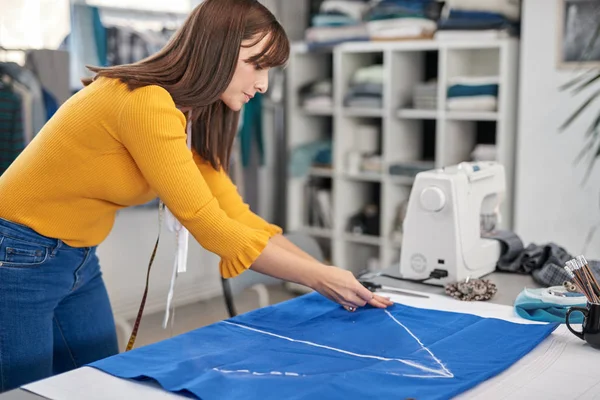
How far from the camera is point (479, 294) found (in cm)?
199

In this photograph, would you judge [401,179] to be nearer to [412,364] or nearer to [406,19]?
[406,19]

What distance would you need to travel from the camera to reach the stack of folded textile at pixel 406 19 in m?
4.04

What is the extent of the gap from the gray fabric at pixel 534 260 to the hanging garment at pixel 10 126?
6.66 feet

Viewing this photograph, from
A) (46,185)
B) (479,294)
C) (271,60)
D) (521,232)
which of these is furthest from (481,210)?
(521,232)

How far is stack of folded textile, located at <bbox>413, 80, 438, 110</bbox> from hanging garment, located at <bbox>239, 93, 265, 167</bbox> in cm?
89

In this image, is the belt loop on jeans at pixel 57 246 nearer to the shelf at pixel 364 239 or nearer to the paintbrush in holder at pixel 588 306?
the paintbrush in holder at pixel 588 306

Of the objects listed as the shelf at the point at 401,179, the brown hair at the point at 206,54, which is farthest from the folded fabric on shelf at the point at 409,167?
the brown hair at the point at 206,54

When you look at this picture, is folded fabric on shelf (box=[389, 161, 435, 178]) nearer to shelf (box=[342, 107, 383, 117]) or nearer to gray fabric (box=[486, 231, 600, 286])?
shelf (box=[342, 107, 383, 117])

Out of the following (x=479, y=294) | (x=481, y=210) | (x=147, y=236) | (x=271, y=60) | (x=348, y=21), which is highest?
(x=348, y=21)

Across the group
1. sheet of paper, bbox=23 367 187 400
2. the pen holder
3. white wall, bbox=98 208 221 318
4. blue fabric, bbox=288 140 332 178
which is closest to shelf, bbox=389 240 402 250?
blue fabric, bbox=288 140 332 178

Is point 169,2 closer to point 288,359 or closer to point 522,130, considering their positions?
point 522,130

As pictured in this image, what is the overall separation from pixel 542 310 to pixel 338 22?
2832 millimetres

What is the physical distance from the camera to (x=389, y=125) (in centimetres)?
415

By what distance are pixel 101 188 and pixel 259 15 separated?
54cm
